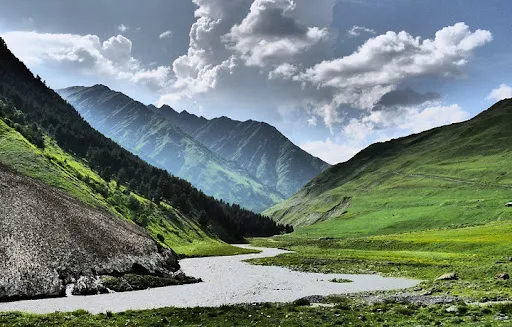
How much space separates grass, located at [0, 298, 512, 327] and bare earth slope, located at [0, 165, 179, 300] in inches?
557

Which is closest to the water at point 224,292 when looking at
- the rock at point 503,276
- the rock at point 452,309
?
the rock at point 503,276

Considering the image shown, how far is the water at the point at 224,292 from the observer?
144 ft

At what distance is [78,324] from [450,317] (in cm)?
2870

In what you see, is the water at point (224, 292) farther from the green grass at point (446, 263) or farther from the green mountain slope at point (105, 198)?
the green mountain slope at point (105, 198)

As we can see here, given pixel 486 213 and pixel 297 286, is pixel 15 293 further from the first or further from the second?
pixel 486 213

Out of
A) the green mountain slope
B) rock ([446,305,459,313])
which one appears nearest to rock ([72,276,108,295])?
rock ([446,305,459,313])

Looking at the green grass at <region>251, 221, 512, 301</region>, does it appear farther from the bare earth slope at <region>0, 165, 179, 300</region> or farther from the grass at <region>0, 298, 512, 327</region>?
the bare earth slope at <region>0, 165, 179, 300</region>

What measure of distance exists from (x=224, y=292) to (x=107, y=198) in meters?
Answer: 110

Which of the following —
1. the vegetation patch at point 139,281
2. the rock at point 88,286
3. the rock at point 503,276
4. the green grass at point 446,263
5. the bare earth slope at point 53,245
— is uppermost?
the bare earth slope at point 53,245

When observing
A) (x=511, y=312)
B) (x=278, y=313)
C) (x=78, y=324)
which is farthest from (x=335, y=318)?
(x=78, y=324)

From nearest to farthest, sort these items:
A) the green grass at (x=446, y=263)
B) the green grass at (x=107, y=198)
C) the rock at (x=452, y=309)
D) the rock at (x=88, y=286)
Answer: the rock at (x=452, y=309), the green grass at (x=446, y=263), the rock at (x=88, y=286), the green grass at (x=107, y=198)

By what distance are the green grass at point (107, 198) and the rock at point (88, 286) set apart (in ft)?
188

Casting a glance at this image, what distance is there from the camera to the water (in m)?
43.9

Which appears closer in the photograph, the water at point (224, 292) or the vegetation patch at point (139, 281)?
the water at point (224, 292)
